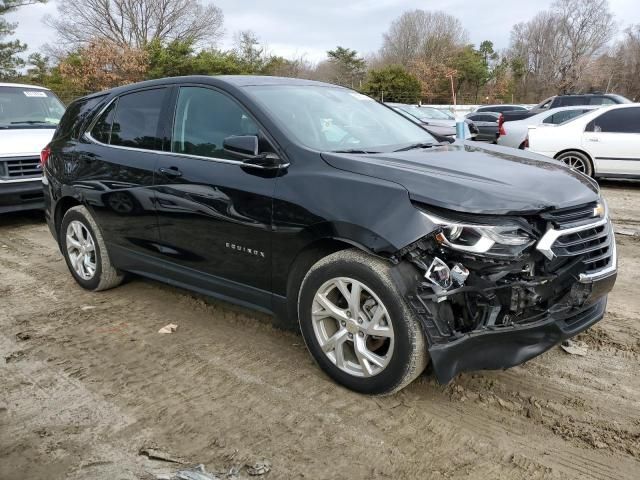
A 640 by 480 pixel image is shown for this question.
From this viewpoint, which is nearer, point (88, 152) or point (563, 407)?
point (563, 407)

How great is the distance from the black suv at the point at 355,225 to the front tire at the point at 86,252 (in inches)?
14.0

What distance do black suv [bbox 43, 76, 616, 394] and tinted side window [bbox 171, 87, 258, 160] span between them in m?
0.01

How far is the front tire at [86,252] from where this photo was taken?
4.56 meters

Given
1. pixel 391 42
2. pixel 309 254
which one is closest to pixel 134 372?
pixel 309 254

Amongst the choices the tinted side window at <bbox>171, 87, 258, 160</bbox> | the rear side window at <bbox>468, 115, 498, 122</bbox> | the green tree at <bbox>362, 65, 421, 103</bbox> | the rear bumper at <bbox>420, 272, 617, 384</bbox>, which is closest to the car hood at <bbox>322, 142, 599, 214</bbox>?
the rear bumper at <bbox>420, 272, 617, 384</bbox>

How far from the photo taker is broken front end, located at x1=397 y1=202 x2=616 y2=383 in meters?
2.53

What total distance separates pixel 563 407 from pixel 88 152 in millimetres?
4055

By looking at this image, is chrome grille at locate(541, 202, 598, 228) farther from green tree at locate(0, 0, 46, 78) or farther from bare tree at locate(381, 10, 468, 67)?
bare tree at locate(381, 10, 468, 67)

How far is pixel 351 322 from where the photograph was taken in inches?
112

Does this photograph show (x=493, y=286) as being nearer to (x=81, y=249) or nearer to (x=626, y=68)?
(x=81, y=249)

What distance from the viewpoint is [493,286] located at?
8.24ft

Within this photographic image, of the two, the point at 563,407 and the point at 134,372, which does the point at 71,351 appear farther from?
the point at 563,407

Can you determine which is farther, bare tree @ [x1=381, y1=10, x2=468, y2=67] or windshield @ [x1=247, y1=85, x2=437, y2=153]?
bare tree @ [x1=381, y1=10, x2=468, y2=67]

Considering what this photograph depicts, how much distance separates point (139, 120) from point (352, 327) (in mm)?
2513
